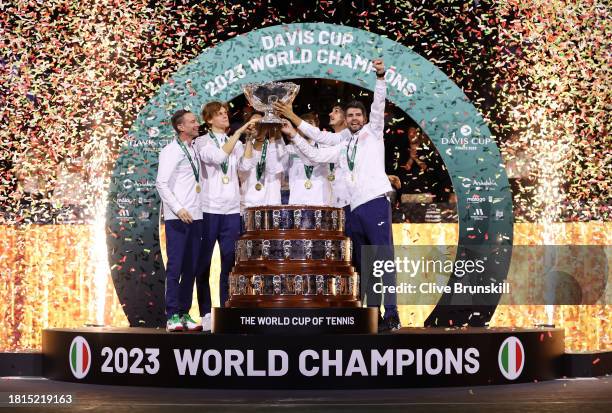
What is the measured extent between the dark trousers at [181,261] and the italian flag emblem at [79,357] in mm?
677

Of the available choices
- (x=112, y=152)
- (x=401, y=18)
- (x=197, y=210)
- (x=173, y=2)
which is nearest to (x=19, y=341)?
(x=112, y=152)

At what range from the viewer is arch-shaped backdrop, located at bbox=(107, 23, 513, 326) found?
378 inches

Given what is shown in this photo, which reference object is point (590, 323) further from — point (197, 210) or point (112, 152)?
point (112, 152)

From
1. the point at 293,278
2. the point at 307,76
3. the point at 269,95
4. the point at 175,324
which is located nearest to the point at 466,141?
the point at 307,76

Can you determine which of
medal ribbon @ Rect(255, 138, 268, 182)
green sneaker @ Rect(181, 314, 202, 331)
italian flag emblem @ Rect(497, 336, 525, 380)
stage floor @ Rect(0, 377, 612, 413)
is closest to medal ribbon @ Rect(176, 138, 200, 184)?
medal ribbon @ Rect(255, 138, 268, 182)

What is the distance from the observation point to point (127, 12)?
10148mm

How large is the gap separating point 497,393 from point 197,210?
103 inches

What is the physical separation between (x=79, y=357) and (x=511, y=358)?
2.94 meters

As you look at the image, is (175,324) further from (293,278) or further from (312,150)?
(312,150)

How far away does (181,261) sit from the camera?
8.30 meters

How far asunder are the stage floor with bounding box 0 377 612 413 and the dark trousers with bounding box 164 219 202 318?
947mm

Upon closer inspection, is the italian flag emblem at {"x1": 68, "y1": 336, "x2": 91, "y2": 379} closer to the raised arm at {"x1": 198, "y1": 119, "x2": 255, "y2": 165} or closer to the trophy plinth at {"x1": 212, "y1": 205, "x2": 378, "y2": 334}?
the trophy plinth at {"x1": 212, "y1": 205, "x2": 378, "y2": 334}

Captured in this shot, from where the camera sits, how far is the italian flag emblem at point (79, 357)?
7746 mm

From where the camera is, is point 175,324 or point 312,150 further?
point 312,150
